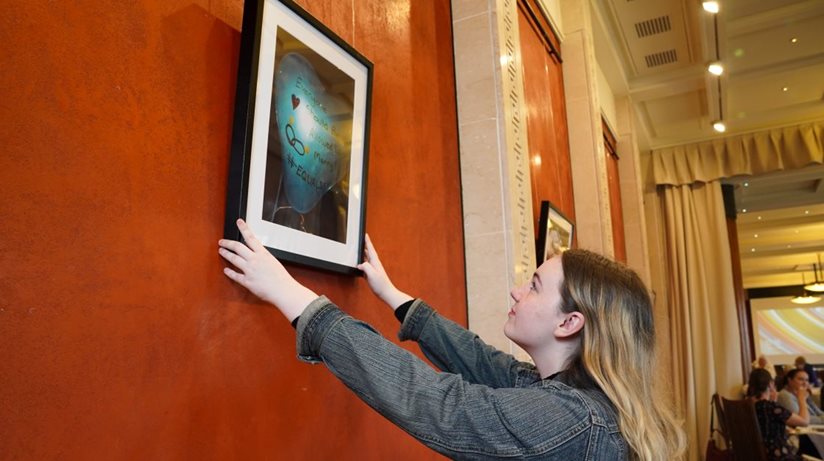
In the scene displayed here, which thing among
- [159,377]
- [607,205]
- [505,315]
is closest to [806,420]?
[607,205]

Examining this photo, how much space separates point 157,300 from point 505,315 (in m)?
1.40

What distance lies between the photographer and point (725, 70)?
5.22m

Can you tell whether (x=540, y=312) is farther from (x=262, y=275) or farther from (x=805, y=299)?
(x=805, y=299)

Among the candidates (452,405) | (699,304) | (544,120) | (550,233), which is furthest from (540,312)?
(699,304)

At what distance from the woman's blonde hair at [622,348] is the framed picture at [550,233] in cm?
153

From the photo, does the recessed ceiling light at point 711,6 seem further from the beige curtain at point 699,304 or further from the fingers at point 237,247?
the fingers at point 237,247

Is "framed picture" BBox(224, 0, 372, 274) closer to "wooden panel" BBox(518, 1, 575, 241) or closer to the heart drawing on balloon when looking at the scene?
the heart drawing on balloon

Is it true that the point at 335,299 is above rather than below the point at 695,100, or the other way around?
below

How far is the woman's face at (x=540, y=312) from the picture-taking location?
125 cm

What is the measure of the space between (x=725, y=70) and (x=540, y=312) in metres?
4.94

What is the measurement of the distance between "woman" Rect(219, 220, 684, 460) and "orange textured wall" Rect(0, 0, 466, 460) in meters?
0.14

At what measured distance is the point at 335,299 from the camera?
1.52 metres

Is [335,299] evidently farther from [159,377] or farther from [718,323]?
[718,323]

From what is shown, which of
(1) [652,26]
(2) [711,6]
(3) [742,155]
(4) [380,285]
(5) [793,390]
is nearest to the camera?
(4) [380,285]
